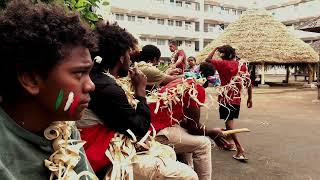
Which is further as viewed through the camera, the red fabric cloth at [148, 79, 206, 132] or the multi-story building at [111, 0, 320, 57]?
the multi-story building at [111, 0, 320, 57]

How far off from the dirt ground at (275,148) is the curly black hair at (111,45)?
2.83m

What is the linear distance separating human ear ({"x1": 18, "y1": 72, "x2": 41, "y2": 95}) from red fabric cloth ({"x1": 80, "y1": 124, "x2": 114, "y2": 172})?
956 millimetres

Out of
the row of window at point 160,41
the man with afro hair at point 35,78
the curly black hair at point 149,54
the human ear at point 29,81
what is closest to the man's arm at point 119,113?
the man with afro hair at point 35,78

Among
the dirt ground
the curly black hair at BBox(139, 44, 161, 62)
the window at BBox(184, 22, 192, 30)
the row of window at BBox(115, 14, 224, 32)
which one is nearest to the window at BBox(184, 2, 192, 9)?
the row of window at BBox(115, 14, 224, 32)

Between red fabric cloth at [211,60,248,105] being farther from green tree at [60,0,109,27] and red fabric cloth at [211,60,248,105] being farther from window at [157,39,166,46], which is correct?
window at [157,39,166,46]

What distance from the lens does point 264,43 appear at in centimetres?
2253

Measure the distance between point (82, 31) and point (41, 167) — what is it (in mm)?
542

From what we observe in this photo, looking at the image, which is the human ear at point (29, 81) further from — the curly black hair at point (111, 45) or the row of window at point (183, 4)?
the row of window at point (183, 4)

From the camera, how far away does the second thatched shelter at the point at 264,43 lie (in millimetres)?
22141

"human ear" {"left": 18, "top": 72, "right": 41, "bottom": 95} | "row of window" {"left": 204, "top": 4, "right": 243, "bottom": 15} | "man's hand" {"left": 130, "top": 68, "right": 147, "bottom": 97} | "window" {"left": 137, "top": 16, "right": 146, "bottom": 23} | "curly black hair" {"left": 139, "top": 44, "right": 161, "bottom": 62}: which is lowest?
"man's hand" {"left": 130, "top": 68, "right": 147, "bottom": 97}

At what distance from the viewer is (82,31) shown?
5.26 ft

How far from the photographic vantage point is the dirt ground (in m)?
5.30

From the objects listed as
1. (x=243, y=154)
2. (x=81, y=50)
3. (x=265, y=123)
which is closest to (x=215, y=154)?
(x=243, y=154)

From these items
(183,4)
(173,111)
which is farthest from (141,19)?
(173,111)
